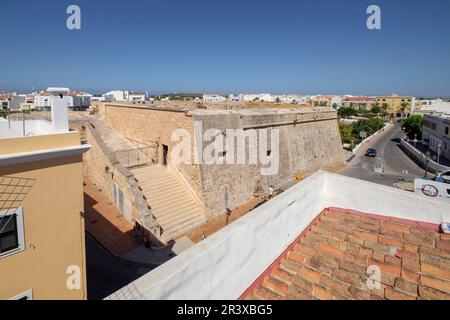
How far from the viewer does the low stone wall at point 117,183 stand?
36.9 feet

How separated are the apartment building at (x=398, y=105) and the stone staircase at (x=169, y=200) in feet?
325

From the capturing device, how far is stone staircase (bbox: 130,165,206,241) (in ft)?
39.5

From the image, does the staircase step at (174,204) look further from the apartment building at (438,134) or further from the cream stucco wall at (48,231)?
the apartment building at (438,134)

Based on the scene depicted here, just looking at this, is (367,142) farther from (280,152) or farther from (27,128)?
(27,128)

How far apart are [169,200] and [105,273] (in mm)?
4264

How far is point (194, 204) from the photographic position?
13.4m

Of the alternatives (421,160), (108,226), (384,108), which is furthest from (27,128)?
(384,108)

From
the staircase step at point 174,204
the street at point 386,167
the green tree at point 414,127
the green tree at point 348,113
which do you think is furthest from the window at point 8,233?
the green tree at point 348,113

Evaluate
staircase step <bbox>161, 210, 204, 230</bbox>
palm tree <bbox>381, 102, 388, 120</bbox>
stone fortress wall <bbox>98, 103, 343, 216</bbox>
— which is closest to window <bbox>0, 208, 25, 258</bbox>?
staircase step <bbox>161, 210, 204, 230</bbox>

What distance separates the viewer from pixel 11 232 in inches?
206

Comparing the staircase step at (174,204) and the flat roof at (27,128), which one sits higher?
the flat roof at (27,128)

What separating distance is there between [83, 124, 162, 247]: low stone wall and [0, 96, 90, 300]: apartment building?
471cm
